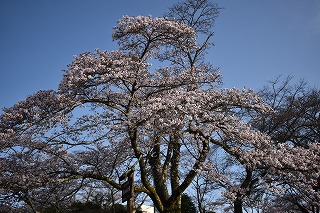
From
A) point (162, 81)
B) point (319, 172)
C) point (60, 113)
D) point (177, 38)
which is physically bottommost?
point (319, 172)

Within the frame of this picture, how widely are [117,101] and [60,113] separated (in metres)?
1.80

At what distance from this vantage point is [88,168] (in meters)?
11.3

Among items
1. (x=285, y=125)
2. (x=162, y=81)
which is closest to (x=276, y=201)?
(x=285, y=125)

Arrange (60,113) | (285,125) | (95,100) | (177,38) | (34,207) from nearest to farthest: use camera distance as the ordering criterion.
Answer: (60,113)
(95,100)
(177,38)
(34,207)
(285,125)

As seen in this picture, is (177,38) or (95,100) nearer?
(95,100)

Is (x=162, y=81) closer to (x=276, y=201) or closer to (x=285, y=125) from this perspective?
(x=285, y=125)

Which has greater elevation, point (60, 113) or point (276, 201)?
point (60, 113)

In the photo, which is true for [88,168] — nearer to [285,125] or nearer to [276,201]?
[285,125]

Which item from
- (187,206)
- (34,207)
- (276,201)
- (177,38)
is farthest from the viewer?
(187,206)

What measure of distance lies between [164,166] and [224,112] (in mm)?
2894

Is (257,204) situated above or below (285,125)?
below

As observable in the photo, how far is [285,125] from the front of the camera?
575 inches

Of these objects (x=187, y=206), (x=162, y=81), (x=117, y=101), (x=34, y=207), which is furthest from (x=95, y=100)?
(x=187, y=206)

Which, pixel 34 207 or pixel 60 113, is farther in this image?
pixel 34 207
